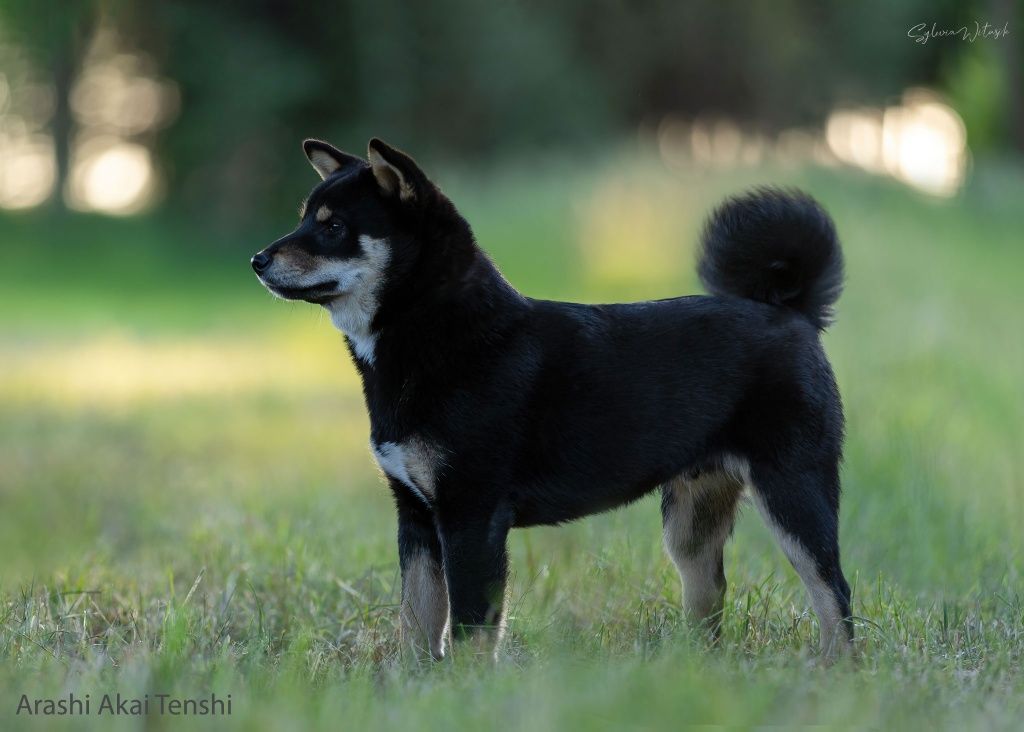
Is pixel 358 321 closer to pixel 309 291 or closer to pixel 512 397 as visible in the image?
pixel 309 291

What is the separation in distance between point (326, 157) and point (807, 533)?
2.35 m

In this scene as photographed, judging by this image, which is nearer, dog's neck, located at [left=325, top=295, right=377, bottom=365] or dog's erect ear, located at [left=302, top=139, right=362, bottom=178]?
dog's neck, located at [left=325, top=295, right=377, bottom=365]

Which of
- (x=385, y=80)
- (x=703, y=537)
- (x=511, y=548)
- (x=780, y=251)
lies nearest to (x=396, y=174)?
(x=780, y=251)

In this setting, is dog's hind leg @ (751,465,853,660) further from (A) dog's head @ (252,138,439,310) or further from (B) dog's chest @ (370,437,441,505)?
(A) dog's head @ (252,138,439,310)

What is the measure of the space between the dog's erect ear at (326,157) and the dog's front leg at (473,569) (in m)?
1.51

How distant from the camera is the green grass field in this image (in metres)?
3.50

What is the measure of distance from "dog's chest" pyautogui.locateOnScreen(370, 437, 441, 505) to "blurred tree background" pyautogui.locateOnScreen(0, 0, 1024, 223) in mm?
24422

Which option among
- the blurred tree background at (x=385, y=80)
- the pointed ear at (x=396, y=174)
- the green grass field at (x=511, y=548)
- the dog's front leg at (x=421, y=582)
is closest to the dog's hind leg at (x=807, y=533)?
the green grass field at (x=511, y=548)

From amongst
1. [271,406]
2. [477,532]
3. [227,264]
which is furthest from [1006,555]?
[227,264]

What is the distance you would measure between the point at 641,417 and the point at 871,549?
2461mm

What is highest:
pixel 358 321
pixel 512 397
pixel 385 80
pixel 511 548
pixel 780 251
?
pixel 385 80

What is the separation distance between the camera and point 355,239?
4395 mm

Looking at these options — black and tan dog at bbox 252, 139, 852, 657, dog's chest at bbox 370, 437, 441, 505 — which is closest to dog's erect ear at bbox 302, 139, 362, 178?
black and tan dog at bbox 252, 139, 852, 657

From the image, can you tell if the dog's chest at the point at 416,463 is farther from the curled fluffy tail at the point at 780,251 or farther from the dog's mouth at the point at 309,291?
the curled fluffy tail at the point at 780,251
